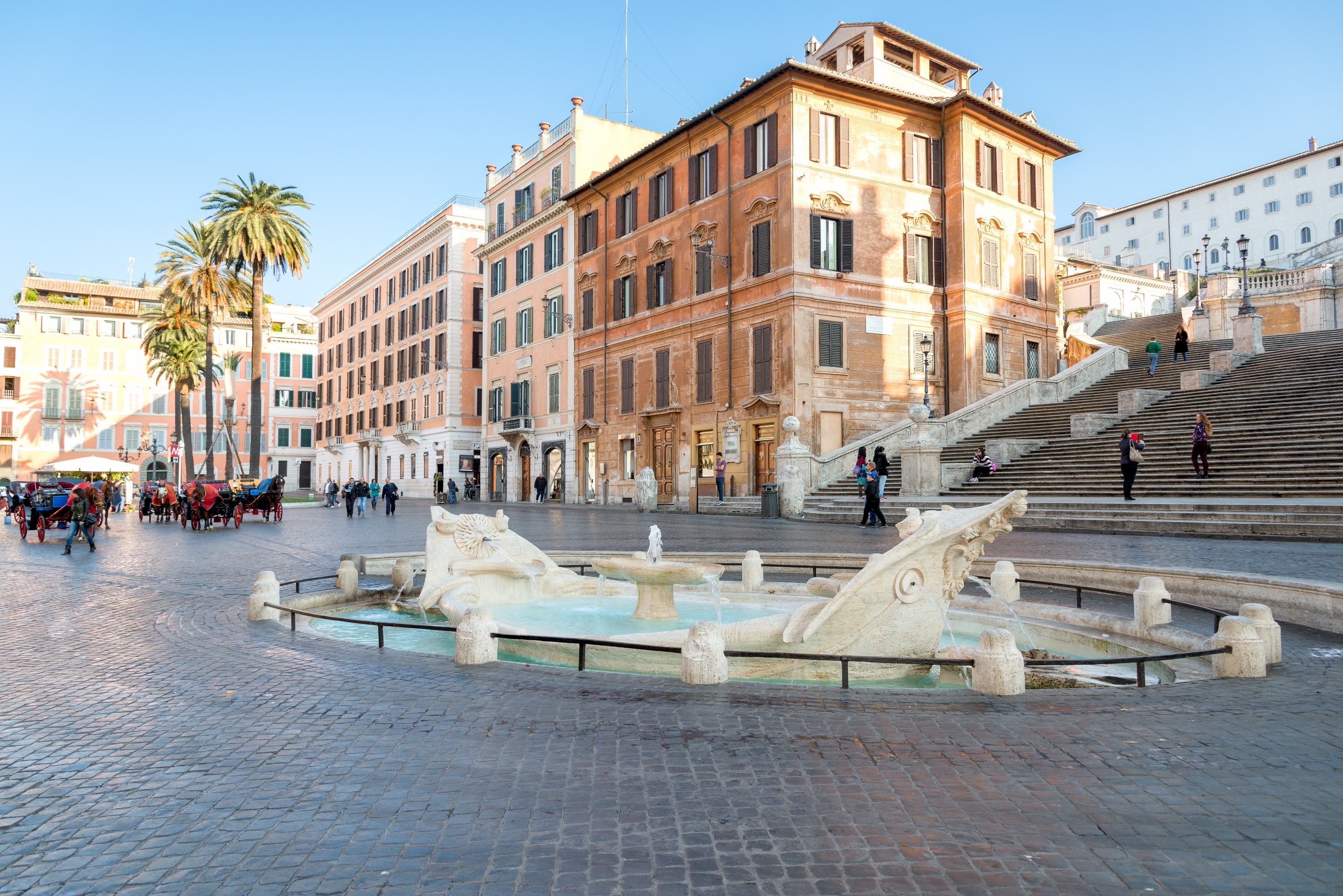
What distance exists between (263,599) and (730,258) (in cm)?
2503

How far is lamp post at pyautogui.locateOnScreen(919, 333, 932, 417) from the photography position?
26.7 m

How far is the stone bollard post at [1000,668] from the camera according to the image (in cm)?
513

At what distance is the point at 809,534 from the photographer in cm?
1772

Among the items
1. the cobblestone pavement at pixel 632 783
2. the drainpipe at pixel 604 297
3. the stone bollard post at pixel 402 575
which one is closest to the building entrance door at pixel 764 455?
the drainpipe at pixel 604 297

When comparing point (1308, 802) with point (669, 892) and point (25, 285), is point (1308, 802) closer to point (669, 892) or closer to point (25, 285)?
point (669, 892)

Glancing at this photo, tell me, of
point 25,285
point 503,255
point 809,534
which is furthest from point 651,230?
point 25,285

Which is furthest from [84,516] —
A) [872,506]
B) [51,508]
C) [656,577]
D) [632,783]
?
[632,783]

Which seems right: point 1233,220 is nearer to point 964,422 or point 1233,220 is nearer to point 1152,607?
point 964,422

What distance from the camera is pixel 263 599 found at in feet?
26.0

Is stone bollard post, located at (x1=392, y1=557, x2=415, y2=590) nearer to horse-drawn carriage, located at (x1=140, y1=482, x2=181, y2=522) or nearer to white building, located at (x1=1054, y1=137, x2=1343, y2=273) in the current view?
horse-drawn carriage, located at (x1=140, y1=482, x2=181, y2=522)

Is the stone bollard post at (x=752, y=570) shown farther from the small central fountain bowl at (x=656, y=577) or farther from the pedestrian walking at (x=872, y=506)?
the pedestrian walking at (x=872, y=506)

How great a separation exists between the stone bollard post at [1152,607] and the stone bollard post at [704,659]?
146 inches

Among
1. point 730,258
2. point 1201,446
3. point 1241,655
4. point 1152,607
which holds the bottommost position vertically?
point 1241,655

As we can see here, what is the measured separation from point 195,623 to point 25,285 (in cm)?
7823
